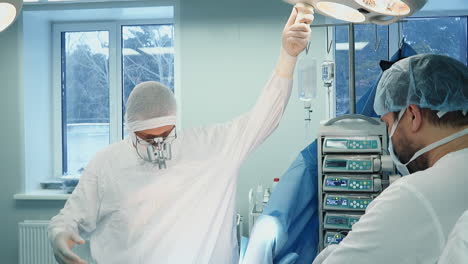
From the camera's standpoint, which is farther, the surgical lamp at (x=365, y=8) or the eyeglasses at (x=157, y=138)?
the eyeglasses at (x=157, y=138)

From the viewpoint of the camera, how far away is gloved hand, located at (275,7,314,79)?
1374mm

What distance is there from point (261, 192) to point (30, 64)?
189cm

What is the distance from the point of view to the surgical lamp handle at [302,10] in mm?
1229

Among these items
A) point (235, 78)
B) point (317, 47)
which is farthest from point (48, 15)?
point (317, 47)

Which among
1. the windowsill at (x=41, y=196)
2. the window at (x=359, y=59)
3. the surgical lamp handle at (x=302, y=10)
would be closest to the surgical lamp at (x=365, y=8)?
the surgical lamp handle at (x=302, y=10)

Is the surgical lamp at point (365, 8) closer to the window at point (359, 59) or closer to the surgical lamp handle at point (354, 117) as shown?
the surgical lamp handle at point (354, 117)

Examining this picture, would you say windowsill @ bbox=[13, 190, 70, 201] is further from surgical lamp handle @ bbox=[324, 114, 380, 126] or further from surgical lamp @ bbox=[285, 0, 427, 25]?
surgical lamp @ bbox=[285, 0, 427, 25]

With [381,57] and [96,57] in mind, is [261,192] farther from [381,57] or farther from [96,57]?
[96,57]

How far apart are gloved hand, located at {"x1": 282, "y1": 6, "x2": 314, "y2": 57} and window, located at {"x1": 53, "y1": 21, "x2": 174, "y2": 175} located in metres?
2.01

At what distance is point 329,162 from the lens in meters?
1.84

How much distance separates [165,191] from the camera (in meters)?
1.54

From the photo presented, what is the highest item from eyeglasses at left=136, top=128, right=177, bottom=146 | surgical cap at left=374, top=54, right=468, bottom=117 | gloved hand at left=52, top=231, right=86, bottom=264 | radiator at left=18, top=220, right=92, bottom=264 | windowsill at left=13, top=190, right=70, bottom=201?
surgical cap at left=374, top=54, right=468, bottom=117

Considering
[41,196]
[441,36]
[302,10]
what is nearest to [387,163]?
[302,10]

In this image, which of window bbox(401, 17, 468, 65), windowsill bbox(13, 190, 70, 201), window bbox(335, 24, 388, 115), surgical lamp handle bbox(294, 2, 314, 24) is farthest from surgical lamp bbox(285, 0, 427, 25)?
windowsill bbox(13, 190, 70, 201)
